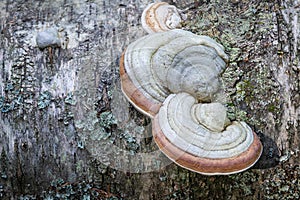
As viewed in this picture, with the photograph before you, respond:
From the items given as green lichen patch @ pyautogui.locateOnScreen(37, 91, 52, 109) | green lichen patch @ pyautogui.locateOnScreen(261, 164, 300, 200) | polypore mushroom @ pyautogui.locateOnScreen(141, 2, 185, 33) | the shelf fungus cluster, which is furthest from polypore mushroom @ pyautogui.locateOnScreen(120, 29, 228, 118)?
green lichen patch @ pyautogui.locateOnScreen(261, 164, 300, 200)

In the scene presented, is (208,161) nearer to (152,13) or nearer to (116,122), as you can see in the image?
(116,122)

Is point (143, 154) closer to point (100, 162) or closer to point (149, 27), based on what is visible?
point (100, 162)

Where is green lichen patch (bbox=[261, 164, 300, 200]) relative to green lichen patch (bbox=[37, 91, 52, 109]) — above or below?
below

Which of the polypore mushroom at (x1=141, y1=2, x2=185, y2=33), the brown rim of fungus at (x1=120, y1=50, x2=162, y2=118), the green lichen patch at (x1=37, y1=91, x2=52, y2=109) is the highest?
the polypore mushroom at (x1=141, y1=2, x2=185, y2=33)

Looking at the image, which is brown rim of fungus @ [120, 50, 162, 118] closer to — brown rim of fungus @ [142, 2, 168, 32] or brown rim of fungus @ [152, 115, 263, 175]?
brown rim of fungus @ [152, 115, 263, 175]

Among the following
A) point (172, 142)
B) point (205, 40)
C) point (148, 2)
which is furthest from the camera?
point (148, 2)

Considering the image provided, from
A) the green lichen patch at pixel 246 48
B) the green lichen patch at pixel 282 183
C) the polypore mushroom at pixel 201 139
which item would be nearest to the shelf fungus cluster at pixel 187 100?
the polypore mushroom at pixel 201 139

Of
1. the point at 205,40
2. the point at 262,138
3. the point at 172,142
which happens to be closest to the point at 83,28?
the point at 205,40

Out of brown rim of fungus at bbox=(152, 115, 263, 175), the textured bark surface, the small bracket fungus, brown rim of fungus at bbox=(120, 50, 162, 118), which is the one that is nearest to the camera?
brown rim of fungus at bbox=(152, 115, 263, 175)
